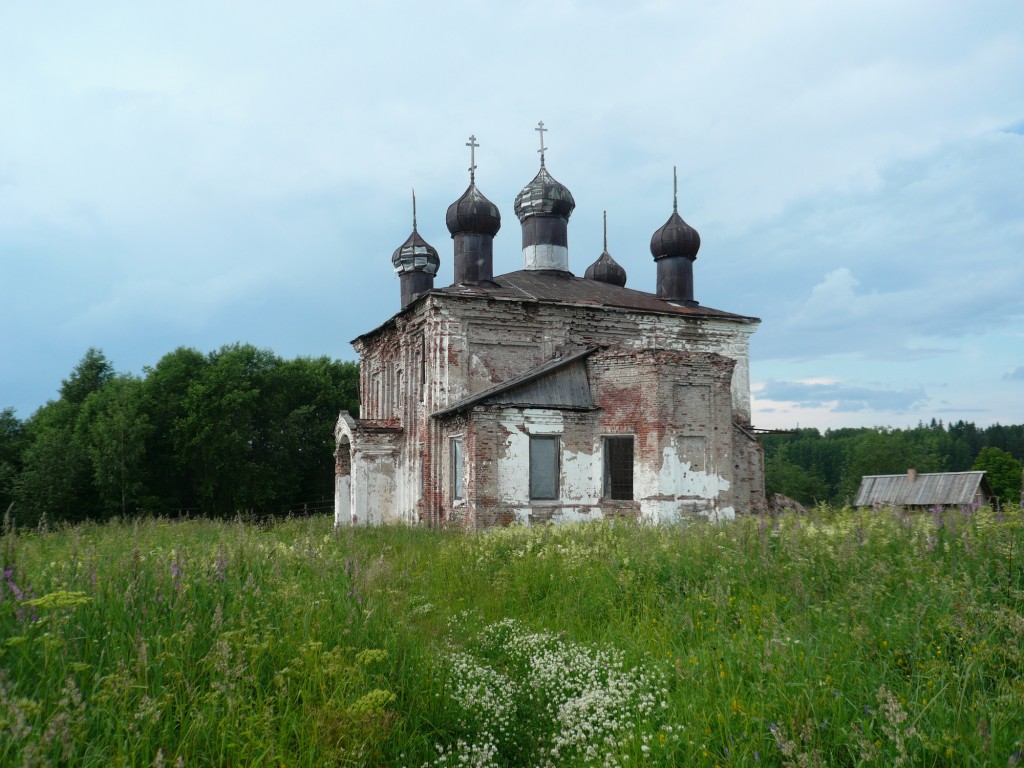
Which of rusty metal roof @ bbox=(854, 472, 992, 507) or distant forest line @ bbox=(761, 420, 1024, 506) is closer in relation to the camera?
rusty metal roof @ bbox=(854, 472, 992, 507)

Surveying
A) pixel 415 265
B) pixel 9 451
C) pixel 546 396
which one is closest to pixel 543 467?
pixel 546 396

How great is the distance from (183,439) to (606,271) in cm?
2207

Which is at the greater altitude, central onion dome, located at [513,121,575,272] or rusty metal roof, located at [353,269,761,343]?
central onion dome, located at [513,121,575,272]

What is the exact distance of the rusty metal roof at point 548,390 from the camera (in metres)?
17.3

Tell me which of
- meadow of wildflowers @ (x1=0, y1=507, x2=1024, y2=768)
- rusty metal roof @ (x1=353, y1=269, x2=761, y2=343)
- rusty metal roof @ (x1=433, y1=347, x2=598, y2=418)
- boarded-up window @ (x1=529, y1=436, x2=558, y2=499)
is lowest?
meadow of wildflowers @ (x1=0, y1=507, x2=1024, y2=768)

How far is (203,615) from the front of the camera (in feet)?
15.9

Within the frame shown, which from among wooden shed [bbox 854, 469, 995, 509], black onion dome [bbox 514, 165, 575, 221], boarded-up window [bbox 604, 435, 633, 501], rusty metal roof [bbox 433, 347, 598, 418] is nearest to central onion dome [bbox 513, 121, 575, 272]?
black onion dome [bbox 514, 165, 575, 221]

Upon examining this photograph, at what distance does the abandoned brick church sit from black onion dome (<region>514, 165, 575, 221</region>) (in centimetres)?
5

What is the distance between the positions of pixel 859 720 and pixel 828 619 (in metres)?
1.56

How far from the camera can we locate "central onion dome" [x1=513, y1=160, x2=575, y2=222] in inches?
1010

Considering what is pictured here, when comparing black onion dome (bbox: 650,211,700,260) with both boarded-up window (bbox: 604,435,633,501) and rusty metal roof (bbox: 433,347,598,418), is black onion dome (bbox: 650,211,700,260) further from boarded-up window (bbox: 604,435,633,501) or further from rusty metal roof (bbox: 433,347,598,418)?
boarded-up window (bbox: 604,435,633,501)

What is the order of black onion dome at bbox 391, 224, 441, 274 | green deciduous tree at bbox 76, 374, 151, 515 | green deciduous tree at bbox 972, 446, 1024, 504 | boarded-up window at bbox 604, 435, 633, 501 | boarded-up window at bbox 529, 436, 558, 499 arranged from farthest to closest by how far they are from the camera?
green deciduous tree at bbox 972, 446, 1024, 504
green deciduous tree at bbox 76, 374, 151, 515
black onion dome at bbox 391, 224, 441, 274
boarded-up window at bbox 604, 435, 633, 501
boarded-up window at bbox 529, 436, 558, 499

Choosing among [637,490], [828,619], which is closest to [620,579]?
[828,619]

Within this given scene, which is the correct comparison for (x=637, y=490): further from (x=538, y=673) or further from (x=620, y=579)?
(x=538, y=673)
